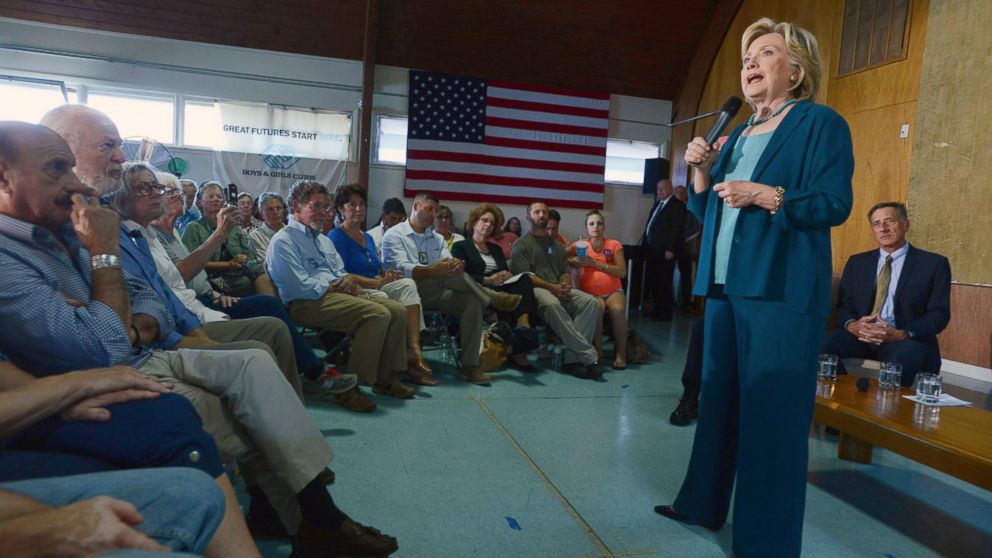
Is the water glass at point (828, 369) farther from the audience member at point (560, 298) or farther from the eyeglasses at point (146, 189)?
the eyeglasses at point (146, 189)

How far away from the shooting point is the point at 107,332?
131 cm

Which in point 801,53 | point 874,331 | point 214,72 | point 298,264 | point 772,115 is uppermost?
point 214,72

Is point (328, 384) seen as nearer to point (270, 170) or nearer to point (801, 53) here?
point (801, 53)

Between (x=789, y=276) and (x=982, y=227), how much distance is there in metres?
4.12

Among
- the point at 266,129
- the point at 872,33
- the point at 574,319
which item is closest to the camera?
the point at 574,319

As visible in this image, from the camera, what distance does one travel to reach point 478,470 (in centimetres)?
234

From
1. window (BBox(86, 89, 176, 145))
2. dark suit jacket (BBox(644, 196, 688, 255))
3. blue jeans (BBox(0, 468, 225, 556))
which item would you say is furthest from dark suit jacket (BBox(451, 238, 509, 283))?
window (BBox(86, 89, 176, 145))

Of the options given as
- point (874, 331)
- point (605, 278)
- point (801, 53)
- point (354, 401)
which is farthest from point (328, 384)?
point (874, 331)

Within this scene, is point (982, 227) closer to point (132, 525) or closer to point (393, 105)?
point (132, 525)

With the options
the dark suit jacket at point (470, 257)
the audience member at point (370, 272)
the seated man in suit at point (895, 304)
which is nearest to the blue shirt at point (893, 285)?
the seated man in suit at point (895, 304)

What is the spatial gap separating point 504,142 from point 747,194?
23.5ft

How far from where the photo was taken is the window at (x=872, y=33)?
5.21 metres

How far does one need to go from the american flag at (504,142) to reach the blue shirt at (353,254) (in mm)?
4332

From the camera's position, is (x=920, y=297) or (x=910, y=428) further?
(x=920, y=297)
